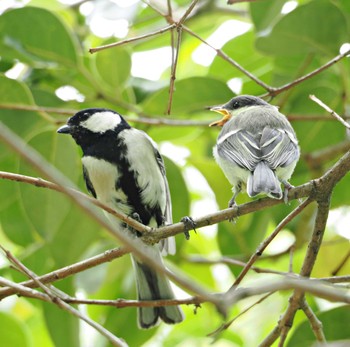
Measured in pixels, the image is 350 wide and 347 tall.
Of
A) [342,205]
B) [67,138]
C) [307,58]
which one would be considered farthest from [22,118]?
[342,205]

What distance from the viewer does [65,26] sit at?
366 centimetres

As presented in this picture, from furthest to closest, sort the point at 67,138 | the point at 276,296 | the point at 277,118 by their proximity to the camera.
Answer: the point at 276,296 < the point at 67,138 < the point at 277,118

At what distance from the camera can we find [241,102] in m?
3.64

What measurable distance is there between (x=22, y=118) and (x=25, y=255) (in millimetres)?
725

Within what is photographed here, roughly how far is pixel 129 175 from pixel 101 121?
330 millimetres

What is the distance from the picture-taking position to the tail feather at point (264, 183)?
252 cm

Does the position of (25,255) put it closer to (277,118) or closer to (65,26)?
(65,26)

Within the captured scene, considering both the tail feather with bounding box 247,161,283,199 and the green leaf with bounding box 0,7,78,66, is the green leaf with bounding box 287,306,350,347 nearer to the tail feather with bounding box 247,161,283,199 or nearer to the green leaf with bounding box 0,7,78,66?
the tail feather with bounding box 247,161,283,199

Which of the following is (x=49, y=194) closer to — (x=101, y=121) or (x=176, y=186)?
(x=101, y=121)

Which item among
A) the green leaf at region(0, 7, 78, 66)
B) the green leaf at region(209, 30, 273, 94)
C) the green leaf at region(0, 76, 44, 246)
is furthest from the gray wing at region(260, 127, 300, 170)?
the green leaf at region(0, 76, 44, 246)

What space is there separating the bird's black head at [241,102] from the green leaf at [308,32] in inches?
11.5

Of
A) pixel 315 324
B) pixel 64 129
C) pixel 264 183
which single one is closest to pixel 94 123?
pixel 64 129

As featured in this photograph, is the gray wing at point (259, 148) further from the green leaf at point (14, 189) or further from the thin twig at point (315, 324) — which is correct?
the green leaf at point (14, 189)

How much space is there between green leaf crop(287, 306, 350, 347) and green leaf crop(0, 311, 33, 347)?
4.04ft
